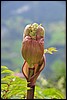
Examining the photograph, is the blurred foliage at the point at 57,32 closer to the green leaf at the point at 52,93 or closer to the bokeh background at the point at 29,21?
the bokeh background at the point at 29,21

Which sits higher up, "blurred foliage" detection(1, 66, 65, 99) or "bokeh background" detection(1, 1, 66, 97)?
"bokeh background" detection(1, 1, 66, 97)

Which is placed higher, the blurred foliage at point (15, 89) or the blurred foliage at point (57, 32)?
the blurred foliage at point (57, 32)

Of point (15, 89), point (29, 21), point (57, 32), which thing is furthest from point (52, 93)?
point (57, 32)

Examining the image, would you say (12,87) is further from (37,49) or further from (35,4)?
(35,4)

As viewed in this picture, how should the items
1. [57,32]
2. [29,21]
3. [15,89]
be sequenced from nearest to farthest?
[15,89] < [29,21] < [57,32]

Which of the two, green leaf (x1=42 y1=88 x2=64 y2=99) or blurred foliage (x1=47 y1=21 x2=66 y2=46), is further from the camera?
blurred foliage (x1=47 y1=21 x2=66 y2=46)

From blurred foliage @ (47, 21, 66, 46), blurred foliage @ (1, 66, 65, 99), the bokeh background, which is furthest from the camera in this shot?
blurred foliage @ (47, 21, 66, 46)

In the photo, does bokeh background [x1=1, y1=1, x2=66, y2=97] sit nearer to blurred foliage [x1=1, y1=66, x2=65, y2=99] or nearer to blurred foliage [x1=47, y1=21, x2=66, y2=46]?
blurred foliage [x1=47, y1=21, x2=66, y2=46]

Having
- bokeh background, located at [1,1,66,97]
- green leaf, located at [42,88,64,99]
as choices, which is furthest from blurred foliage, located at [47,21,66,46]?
green leaf, located at [42,88,64,99]

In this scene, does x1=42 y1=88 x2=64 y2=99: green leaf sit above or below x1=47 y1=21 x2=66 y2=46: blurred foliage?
below

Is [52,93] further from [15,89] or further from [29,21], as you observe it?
[29,21]

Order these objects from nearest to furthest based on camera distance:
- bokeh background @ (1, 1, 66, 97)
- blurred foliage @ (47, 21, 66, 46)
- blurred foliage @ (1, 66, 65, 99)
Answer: blurred foliage @ (1, 66, 65, 99) → bokeh background @ (1, 1, 66, 97) → blurred foliage @ (47, 21, 66, 46)

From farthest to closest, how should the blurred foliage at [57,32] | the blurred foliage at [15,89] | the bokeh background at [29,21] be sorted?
1. the blurred foliage at [57,32]
2. the bokeh background at [29,21]
3. the blurred foliage at [15,89]

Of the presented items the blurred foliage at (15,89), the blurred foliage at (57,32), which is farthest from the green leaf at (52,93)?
the blurred foliage at (57,32)
